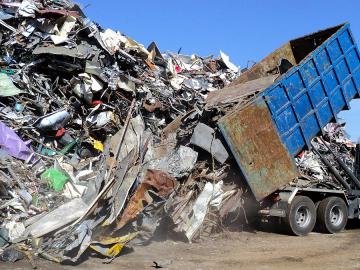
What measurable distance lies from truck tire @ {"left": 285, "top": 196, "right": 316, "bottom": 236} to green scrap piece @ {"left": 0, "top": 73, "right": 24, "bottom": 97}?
5064 millimetres

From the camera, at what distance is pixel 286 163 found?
7.90m

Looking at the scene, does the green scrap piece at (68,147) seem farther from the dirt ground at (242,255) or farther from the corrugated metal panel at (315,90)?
the corrugated metal panel at (315,90)

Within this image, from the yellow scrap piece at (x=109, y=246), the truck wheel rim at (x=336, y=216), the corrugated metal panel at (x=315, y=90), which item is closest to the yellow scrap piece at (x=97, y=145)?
the yellow scrap piece at (x=109, y=246)

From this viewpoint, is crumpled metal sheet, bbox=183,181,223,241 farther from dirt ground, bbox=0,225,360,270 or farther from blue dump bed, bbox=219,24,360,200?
blue dump bed, bbox=219,24,360,200

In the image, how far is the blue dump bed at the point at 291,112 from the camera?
7498mm

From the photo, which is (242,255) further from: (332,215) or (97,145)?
(97,145)

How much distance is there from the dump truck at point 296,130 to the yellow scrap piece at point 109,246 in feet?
7.69

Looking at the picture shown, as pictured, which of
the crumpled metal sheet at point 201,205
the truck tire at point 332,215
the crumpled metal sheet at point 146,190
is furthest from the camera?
the truck tire at point 332,215

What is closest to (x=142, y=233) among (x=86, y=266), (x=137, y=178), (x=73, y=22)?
(x=137, y=178)

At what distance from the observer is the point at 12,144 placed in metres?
7.52

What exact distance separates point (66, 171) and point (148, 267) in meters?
2.65

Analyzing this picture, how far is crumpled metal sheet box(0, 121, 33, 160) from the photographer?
742 cm

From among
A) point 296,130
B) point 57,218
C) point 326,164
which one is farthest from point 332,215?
point 57,218

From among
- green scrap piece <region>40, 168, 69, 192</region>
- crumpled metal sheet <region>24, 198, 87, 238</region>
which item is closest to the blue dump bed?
crumpled metal sheet <region>24, 198, 87, 238</region>
